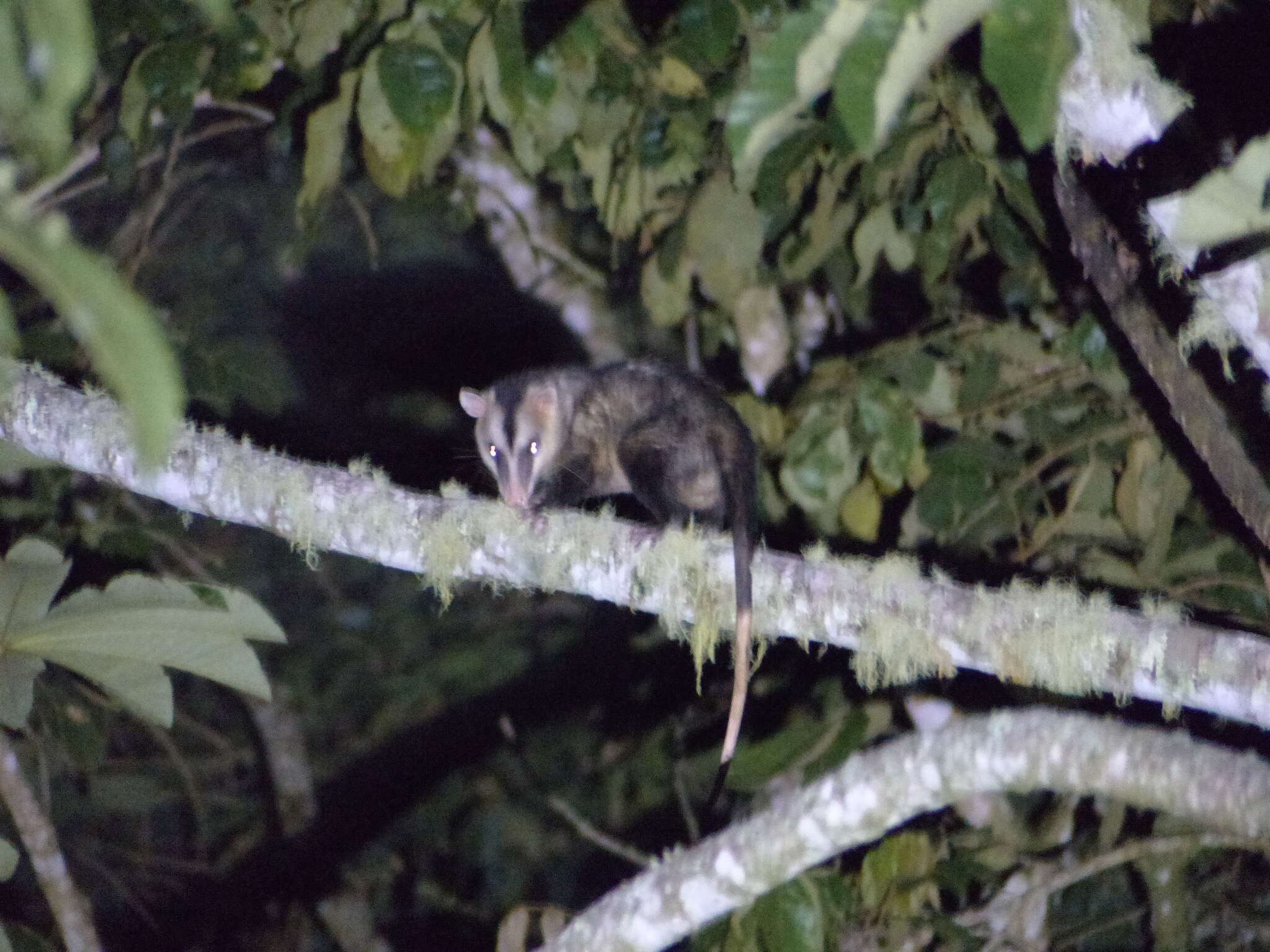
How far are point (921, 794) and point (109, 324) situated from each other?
1.17 metres

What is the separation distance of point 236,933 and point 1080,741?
5.07 m

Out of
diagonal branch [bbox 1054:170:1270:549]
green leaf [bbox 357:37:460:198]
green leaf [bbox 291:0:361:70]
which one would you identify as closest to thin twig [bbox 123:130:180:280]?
green leaf [bbox 291:0:361:70]

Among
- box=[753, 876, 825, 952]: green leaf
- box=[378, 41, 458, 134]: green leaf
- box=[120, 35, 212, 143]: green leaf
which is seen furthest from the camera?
box=[120, 35, 212, 143]: green leaf

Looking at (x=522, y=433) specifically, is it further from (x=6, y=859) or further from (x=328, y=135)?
(x=6, y=859)

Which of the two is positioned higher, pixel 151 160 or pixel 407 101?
pixel 151 160

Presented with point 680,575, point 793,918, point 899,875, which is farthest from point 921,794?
point 899,875

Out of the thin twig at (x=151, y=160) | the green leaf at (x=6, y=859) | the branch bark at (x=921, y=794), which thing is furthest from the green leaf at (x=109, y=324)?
the thin twig at (x=151, y=160)

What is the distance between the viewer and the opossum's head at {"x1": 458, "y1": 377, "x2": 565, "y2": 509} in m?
3.18

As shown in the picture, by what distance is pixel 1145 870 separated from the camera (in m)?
3.14

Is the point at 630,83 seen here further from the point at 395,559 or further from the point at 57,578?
the point at 57,578

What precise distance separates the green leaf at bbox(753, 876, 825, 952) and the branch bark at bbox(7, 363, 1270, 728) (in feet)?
1.68

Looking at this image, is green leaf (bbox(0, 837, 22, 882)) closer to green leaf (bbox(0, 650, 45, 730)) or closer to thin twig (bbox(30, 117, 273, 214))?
green leaf (bbox(0, 650, 45, 730))

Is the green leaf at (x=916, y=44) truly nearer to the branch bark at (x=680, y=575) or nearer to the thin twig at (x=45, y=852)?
the branch bark at (x=680, y=575)

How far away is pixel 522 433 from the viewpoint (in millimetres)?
3281
